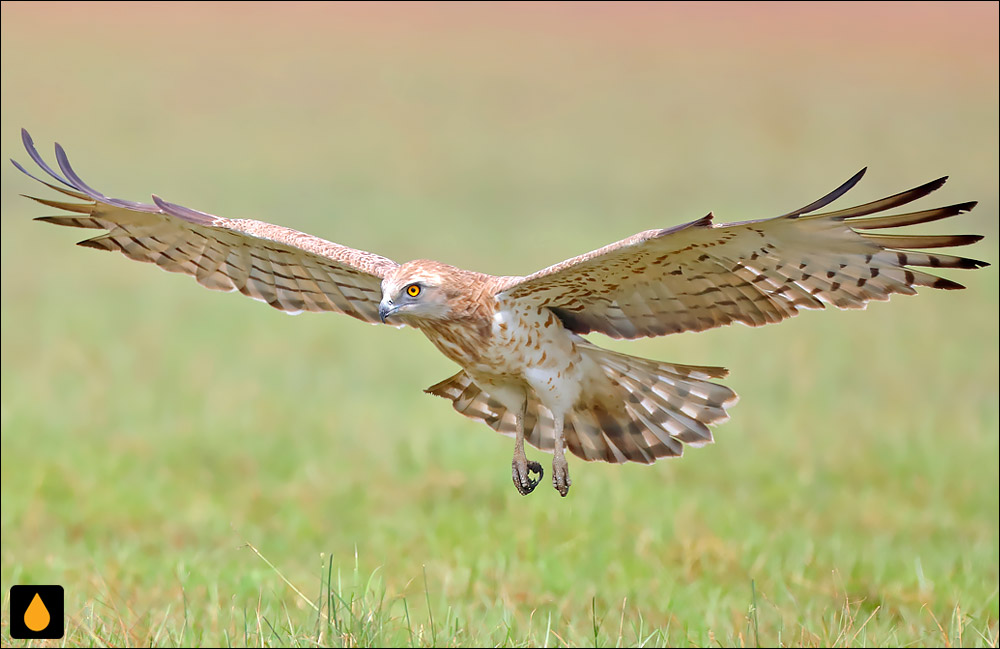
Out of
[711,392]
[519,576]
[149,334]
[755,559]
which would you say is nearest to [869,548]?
[755,559]

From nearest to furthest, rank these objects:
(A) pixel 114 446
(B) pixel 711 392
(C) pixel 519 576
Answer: (B) pixel 711 392 → (C) pixel 519 576 → (A) pixel 114 446

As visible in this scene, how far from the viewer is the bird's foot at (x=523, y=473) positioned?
5.29 meters

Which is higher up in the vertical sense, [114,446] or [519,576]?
[114,446]

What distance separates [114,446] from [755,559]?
676 cm

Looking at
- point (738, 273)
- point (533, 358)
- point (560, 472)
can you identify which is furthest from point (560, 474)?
point (738, 273)

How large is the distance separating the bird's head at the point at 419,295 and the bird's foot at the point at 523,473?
69 cm

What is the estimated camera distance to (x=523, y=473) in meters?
5.34

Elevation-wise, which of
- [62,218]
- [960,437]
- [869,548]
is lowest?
[869,548]

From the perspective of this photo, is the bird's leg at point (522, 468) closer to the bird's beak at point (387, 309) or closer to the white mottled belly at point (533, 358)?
the white mottled belly at point (533, 358)

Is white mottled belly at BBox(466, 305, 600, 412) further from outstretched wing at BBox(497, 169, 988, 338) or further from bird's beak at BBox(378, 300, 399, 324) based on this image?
bird's beak at BBox(378, 300, 399, 324)

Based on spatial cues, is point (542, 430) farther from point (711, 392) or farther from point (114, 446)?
point (114, 446)

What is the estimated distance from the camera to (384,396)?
14.5 metres

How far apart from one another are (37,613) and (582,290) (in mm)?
2763

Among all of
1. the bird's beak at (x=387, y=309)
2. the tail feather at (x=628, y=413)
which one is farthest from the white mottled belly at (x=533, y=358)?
the bird's beak at (x=387, y=309)
